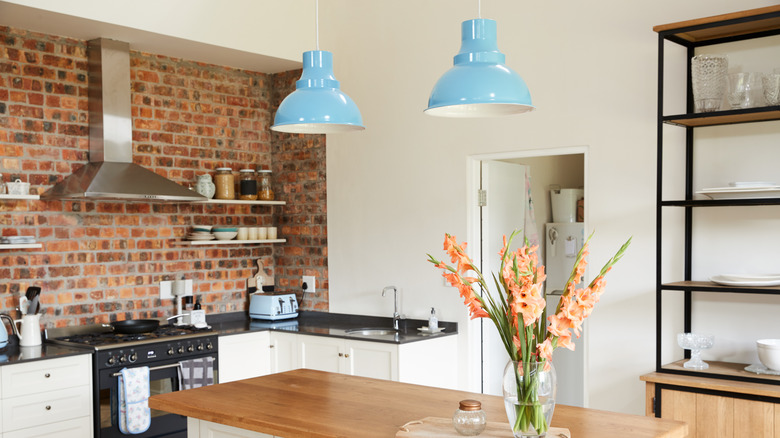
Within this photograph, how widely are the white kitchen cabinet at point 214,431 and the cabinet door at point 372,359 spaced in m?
1.73

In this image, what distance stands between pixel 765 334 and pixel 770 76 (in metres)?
1.25

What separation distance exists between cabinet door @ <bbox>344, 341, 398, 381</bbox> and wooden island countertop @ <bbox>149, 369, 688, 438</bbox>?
3.89ft

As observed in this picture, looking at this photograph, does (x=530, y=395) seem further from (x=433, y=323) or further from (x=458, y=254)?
(x=433, y=323)

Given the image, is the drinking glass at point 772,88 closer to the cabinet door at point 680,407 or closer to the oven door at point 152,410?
the cabinet door at point 680,407

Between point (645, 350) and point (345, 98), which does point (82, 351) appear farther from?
point (645, 350)

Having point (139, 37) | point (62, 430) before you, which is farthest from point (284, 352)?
point (139, 37)

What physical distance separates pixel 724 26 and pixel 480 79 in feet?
6.10

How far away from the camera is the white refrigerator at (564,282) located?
18.2ft

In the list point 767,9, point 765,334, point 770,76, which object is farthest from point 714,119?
point 765,334

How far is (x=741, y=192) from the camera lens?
3494 millimetres

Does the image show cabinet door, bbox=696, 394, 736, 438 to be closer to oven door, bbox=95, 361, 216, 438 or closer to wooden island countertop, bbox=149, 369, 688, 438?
wooden island countertop, bbox=149, 369, 688, 438

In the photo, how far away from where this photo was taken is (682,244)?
3.94 m

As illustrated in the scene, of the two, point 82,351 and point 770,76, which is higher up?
point 770,76

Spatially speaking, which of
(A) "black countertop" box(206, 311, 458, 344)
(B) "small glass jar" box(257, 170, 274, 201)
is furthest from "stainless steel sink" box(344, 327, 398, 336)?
(B) "small glass jar" box(257, 170, 274, 201)
